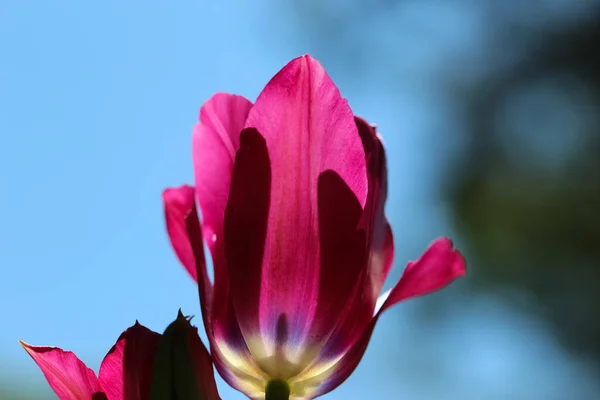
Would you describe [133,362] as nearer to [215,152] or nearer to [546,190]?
[215,152]

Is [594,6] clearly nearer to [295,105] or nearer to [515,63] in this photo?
[515,63]

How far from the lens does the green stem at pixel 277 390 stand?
1.13 feet

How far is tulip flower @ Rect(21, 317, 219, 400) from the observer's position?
29 cm

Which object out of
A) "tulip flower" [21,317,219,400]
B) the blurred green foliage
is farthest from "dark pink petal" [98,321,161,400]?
the blurred green foliage

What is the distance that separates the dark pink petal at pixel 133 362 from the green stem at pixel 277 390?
0.06m

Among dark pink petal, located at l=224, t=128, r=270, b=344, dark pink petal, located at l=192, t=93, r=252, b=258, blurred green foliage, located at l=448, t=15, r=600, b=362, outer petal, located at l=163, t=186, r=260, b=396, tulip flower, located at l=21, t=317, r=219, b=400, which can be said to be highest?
blurred green foliage, located at l=448, t=15, r=600, b=362

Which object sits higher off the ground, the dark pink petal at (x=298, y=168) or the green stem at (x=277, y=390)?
the dark pink petal at (x=298, y=168)

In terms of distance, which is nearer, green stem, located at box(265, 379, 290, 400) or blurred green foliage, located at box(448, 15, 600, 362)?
green stem, located at box(265, 379, 290, 400)

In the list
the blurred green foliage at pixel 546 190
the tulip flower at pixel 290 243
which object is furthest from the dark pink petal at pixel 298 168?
the blurred green foliage at pixel 546 190

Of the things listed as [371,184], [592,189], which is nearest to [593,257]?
[592,189]

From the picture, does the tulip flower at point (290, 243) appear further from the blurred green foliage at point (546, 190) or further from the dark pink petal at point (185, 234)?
the blurred green foliage at point (546, 190)

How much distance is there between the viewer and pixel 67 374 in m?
0.32

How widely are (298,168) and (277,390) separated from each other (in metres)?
0.09

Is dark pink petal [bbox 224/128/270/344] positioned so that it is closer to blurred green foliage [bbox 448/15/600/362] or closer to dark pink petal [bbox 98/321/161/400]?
dark pink petal [bbox 98/321/161/400]
